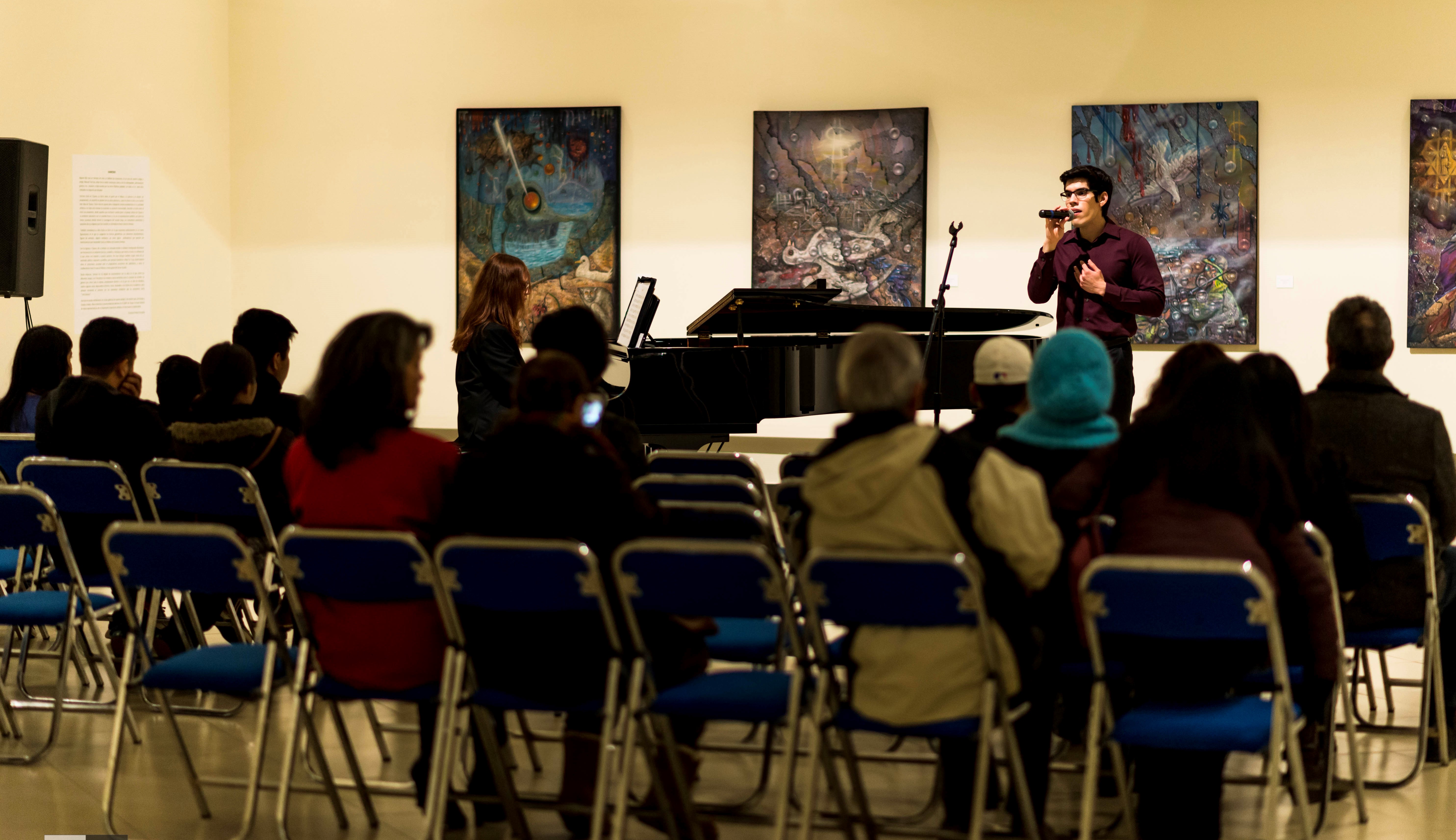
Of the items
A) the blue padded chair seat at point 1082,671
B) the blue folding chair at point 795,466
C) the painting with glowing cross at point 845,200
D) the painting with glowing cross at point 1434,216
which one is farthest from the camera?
the painting with glowing cross at point 845,200

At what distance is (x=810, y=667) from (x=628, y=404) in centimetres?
381

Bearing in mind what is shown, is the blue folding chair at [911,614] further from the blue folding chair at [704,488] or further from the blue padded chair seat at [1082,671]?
the blue folding chair at [704,488]

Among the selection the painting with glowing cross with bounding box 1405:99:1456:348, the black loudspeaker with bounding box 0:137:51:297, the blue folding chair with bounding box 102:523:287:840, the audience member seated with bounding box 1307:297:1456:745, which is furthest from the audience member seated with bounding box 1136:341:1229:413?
the painting with glowing cross with bounding box 1405:99:1456:348

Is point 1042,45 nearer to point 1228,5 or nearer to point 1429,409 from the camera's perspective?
point 1228,5

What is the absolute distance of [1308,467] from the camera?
118 inches

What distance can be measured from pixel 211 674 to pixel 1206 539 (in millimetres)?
2020

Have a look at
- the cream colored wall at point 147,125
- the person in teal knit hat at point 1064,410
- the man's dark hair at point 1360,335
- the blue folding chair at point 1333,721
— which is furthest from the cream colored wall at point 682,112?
the person in teal knit hat at point 1064,410

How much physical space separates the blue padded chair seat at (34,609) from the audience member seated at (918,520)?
219cm

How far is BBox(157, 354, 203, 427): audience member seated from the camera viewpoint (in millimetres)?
4359

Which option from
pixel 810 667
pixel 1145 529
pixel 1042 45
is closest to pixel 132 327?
pixel 810 667

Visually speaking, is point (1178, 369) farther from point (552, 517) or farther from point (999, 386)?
point (552, 517)

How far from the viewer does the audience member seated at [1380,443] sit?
3410mm

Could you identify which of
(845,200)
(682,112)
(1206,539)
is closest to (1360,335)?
(1206,539)

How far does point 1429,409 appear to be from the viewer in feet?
11.5
